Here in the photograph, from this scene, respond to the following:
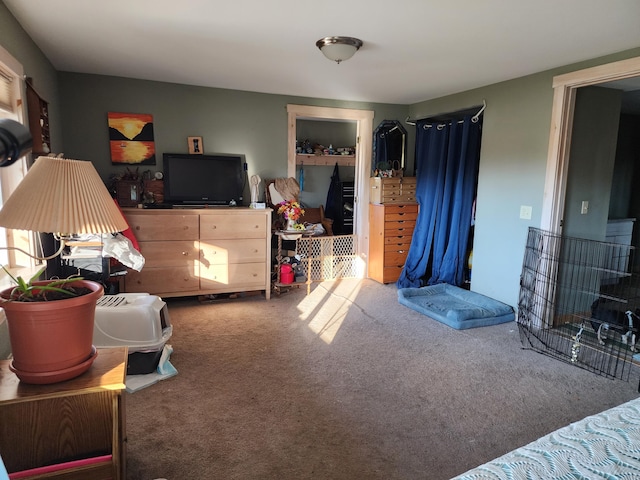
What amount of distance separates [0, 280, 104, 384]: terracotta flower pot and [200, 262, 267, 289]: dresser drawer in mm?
2773

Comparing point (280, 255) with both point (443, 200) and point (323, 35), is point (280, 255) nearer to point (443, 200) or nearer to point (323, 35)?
point (443, 200)

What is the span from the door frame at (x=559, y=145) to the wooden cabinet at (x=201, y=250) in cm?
259

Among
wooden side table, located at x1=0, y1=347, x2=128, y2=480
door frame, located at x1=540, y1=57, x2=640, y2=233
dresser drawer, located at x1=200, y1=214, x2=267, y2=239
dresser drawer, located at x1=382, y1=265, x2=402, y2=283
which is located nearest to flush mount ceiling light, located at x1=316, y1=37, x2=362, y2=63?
door frame, located at x1=540, y1=57, x2=640, y2=233

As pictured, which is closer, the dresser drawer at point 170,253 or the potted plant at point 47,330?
the potted plant at point 47,330

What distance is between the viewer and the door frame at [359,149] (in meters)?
4.87

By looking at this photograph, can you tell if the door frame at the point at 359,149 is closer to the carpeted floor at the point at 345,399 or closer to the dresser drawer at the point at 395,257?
the dresser drawer at the point at 395,257

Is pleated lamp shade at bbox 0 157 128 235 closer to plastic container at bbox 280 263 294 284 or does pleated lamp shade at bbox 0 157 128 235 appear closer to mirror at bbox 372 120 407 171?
plastic container at bbox 280 263 294 284

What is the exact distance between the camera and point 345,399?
8.30 feet

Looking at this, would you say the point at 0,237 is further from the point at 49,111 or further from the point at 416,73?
the point at 416,73

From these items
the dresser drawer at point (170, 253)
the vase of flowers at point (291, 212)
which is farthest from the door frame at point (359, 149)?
the dresser drawer at point (170, 253)

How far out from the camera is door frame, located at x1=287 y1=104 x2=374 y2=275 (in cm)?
487

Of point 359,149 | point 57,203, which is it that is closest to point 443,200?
point 359,149

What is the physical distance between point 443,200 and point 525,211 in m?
1.06

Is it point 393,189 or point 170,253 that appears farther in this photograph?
point 393,189
